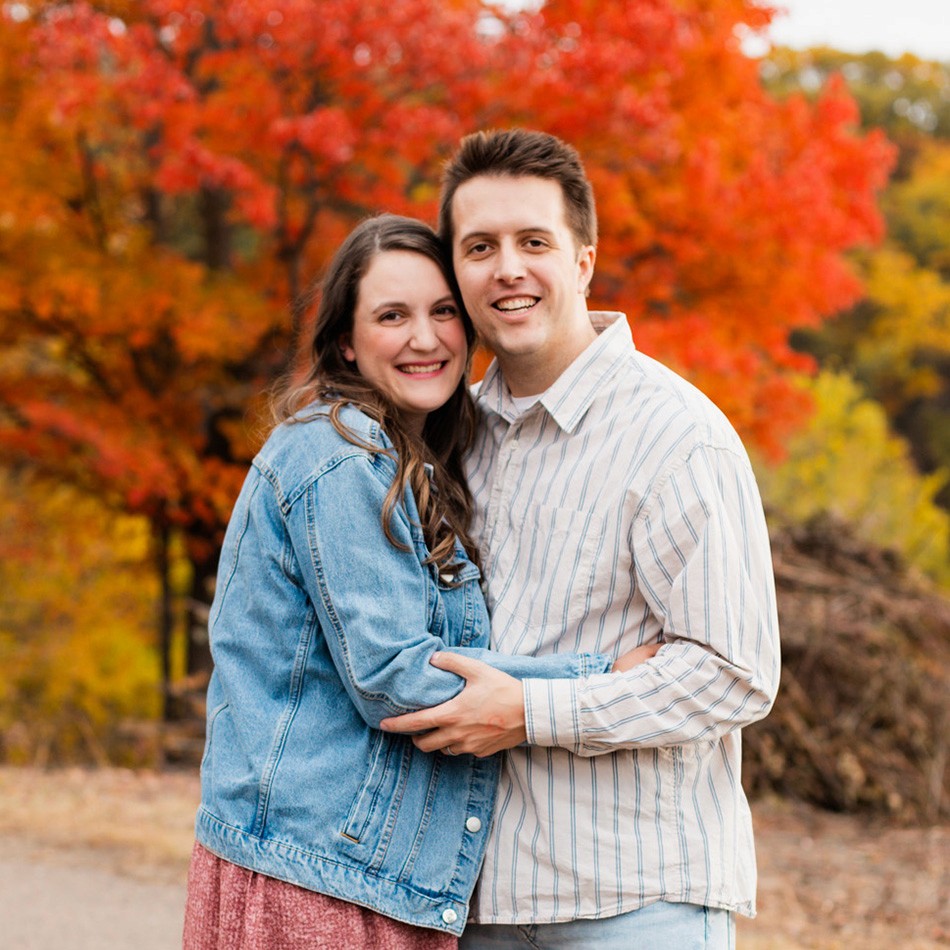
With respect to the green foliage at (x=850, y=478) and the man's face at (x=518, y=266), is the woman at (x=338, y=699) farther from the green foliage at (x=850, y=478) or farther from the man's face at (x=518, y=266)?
the green foliage at (x=850, y=478)

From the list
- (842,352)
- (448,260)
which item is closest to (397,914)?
(448,260)

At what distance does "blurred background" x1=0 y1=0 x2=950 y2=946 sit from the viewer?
6.52 meters

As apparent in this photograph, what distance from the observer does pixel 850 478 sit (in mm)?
14781

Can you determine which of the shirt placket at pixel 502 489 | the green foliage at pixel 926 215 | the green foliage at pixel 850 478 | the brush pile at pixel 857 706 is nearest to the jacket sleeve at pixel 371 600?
the shirt placket at pixel 502 489

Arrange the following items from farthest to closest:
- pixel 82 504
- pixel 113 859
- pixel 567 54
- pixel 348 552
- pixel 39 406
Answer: pixel 82 504, pixel 39 406, pixel 567 54, pixel 113 859, pixel 348 552

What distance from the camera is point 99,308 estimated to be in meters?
8.18

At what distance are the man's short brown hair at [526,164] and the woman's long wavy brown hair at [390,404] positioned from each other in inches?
6.2

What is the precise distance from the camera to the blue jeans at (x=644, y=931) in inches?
82.1

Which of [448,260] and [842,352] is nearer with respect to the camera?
[448,260]

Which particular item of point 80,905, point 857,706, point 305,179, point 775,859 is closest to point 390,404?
point 80,905

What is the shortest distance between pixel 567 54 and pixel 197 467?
4.09 meters

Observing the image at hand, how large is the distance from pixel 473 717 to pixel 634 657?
333mm

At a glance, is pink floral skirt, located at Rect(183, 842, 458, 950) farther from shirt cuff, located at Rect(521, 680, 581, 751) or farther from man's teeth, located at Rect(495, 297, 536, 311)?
man's teeth, located at Rect(495, 297, 536, 311)

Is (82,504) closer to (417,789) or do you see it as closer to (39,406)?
(39,406)
